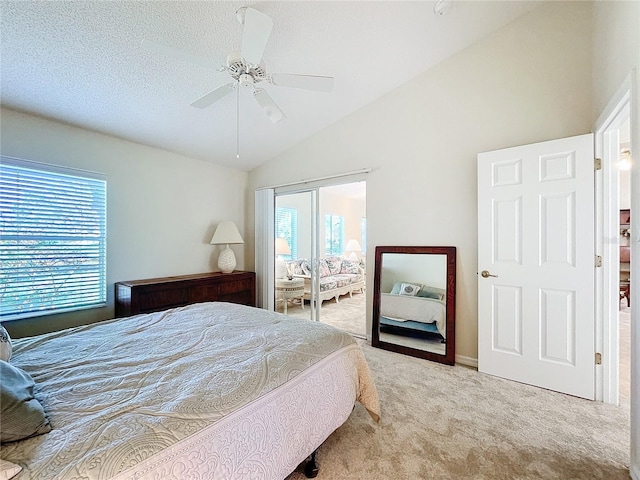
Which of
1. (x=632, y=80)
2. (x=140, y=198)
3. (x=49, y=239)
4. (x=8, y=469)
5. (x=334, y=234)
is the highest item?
(x=632, y=80)

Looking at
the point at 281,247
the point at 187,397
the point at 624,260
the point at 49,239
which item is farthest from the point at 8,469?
the point at 624,260

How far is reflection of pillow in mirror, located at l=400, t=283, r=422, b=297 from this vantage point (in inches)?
123

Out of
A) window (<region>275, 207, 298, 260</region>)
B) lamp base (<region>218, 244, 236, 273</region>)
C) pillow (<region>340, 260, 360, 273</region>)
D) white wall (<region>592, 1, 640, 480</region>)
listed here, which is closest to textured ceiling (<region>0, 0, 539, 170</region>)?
white wall (<region>592, 1, 640, 480</region>)

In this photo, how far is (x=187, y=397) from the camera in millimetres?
1008

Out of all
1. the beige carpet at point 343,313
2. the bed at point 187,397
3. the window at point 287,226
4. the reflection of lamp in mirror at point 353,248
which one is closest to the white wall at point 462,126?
the beige carpet at point 343,313

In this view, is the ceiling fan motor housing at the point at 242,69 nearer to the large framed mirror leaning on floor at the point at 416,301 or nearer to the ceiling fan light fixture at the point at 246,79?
the ceiling fan light fixture at the point at 246,79

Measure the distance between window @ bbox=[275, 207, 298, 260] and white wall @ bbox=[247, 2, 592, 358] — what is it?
108 cm

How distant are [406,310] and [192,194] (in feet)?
10.4

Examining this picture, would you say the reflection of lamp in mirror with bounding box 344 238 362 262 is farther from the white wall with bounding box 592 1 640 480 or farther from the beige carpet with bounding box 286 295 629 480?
the white wall with bounding box 592 1 640 480

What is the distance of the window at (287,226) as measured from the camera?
14.6 ft

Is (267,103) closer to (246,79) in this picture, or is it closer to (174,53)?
(246,79)

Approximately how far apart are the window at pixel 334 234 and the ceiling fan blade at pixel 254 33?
3232 mm

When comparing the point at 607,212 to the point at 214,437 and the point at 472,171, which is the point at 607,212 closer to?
the point at 472,171

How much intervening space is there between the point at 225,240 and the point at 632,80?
13.1ft
